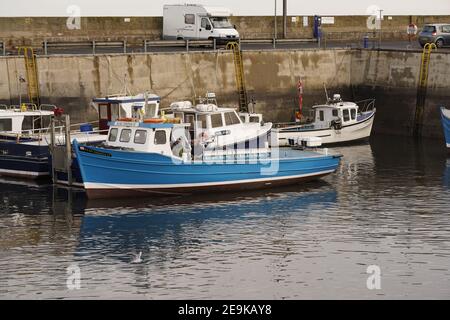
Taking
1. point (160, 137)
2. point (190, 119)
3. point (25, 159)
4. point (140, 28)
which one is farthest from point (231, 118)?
point (140, 28)

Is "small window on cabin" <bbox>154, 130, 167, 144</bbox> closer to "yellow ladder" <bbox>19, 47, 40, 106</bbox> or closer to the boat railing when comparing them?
"yellow ladder" <bbox>19, 47, 40, 106</bbox>

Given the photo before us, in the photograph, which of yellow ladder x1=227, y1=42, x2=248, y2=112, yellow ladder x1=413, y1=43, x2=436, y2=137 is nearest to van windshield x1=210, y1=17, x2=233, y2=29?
yellow ladder x1=227, y1=42, x2=248, y2=112

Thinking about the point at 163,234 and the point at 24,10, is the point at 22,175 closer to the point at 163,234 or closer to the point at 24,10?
the point at 163,234

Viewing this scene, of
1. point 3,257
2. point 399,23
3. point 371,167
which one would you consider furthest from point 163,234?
point 399,23

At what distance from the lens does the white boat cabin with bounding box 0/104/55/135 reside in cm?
4419

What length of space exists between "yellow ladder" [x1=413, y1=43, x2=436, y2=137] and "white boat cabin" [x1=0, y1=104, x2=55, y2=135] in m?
18.4

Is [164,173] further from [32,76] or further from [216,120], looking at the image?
[32,76]

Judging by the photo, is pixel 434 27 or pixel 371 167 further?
pixel 434 27

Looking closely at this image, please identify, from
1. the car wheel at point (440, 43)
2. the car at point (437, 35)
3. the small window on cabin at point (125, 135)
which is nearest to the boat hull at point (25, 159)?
the small window on cabin at point (125, 135)

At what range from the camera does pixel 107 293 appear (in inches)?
1125

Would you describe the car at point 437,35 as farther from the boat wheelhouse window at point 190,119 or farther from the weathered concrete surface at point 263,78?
the boat wheelhouse window at point 190,119

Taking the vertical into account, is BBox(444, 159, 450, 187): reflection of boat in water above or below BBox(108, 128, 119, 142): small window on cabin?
below

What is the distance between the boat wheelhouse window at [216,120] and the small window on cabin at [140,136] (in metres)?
4.08

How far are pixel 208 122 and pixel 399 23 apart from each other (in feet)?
100
